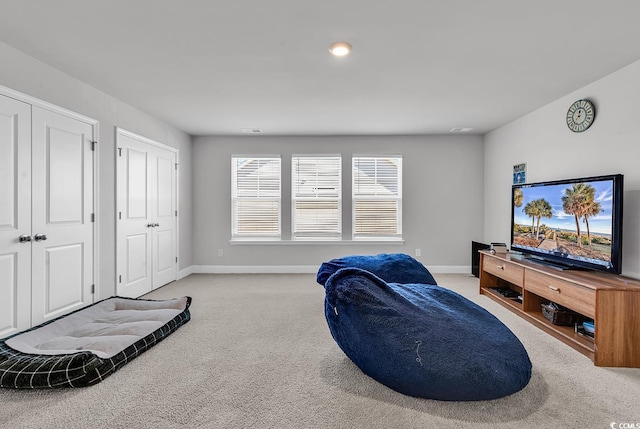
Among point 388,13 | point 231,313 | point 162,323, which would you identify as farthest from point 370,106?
point 162,323

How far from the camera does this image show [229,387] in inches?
79.0

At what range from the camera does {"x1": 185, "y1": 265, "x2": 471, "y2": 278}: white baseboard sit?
546cm

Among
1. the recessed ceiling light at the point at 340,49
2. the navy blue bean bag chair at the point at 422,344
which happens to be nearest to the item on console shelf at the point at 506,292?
the navy blue bean bag chair at the point at 422,344

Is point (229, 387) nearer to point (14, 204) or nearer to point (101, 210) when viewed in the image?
point (14, 204)

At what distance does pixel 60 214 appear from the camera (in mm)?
2975

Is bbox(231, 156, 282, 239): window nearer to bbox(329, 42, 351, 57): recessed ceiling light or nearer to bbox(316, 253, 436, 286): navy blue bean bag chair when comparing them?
bbox(316, 253, 436, 286): navy blue bean bag chair

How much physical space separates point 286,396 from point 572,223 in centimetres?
312

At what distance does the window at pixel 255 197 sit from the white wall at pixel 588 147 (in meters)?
3.70

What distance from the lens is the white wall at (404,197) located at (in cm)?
542

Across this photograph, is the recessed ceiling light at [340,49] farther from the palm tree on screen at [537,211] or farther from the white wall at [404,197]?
the white wall at [404,197]

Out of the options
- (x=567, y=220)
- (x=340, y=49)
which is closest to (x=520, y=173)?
(x=567, y=220)

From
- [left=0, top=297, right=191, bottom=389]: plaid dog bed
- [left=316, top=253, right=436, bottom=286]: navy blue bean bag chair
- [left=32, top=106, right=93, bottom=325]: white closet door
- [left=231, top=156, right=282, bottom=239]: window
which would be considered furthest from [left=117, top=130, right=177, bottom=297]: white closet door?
[left=316, top=253, right=436, bottom=286]: navy blue bean bag chair

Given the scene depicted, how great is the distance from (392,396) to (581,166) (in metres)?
3.20

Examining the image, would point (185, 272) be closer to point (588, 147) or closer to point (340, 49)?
point (340, 49)
